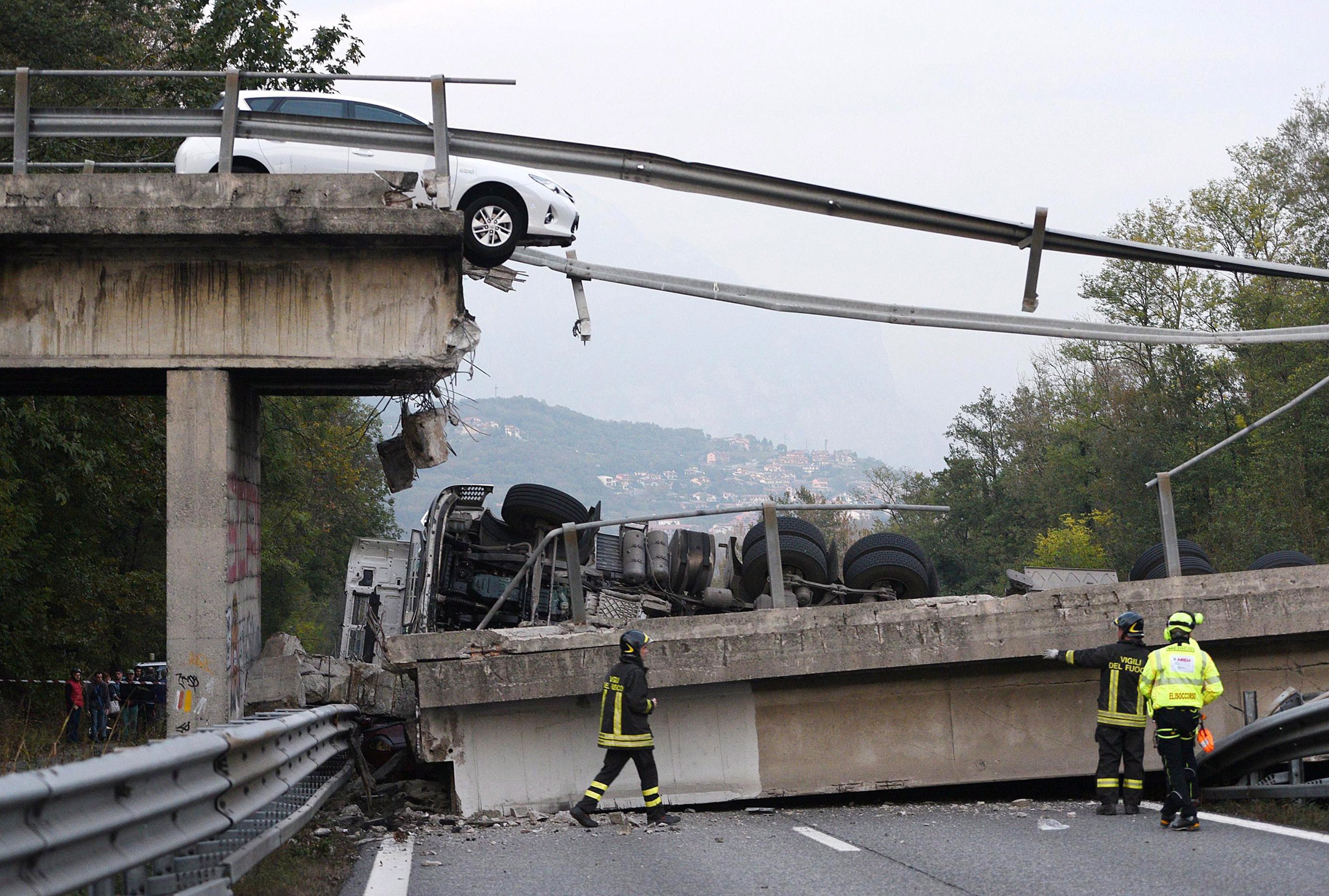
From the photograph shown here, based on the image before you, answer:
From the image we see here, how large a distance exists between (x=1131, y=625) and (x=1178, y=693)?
82cm

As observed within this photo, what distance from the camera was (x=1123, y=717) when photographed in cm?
947

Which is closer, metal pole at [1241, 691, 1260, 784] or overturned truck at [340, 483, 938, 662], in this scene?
metal pole at [1241, 691, 1260, 784]

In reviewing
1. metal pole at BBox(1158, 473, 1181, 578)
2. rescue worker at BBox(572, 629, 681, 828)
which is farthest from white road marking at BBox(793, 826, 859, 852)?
metal pole at BBox(1158, 473, 1181, 578)

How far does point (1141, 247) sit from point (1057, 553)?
58045 millimetres

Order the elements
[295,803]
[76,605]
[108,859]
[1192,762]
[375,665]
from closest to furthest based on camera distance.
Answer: [108,859] → [295,803] → [1192,762] → [375,665] → [76,605]

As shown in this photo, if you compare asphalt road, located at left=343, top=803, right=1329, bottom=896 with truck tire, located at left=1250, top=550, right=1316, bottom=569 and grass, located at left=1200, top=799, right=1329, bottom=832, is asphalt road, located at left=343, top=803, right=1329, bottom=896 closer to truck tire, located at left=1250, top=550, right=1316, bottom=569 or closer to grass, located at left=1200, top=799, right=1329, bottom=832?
grass, located at left=1200, top=799, right=1329, bottom=832

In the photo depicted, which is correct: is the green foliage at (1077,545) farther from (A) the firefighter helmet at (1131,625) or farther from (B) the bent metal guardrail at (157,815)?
(B) the bent metal guardrail at (157,815)

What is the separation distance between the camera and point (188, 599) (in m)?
9.73

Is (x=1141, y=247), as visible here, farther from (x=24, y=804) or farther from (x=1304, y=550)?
(x=1304, y=550)

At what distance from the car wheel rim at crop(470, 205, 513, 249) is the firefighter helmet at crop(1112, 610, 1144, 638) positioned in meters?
6.71

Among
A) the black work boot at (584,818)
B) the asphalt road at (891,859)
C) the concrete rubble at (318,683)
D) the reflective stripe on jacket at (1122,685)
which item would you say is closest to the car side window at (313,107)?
the concrete rubble at (318,683)

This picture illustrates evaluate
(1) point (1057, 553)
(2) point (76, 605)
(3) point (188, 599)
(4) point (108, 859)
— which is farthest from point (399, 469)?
→ (1) point (1057, 553)

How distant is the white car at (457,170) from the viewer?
12742 mm

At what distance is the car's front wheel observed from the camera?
12.2 meters
